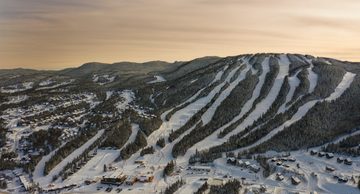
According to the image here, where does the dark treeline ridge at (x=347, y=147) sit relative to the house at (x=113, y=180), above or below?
above

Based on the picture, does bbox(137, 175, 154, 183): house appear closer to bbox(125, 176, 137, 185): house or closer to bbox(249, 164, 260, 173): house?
bbox(125, 176, 137, 185): house

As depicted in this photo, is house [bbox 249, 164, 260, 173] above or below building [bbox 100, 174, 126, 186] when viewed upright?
above

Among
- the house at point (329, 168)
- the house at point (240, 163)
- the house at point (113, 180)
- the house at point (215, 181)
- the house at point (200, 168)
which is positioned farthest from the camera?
the house at point (240, 163)

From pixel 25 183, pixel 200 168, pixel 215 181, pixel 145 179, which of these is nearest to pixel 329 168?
pixel 215 181

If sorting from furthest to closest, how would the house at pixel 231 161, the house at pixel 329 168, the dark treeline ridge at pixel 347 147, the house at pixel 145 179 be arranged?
the dark treeline ridge at pixel 347 147, the house at pixel 231 161, the house at pixel 329 168, the house at pixel 145 179

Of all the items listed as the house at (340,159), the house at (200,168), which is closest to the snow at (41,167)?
the house at (200,168)

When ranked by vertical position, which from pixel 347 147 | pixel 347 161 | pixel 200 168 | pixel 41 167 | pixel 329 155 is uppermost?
pixel 347 147

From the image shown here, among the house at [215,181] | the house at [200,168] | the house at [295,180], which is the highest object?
the house at [200,168]

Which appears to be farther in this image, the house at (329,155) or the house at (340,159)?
the house at (329,155)

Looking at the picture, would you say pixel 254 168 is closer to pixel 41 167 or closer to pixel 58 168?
pixel 58 168

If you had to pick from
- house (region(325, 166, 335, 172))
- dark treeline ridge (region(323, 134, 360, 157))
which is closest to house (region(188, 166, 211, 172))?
house (region(325, 166, 335, 172))

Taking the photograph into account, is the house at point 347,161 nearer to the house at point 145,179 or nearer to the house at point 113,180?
the house at point 145,179
